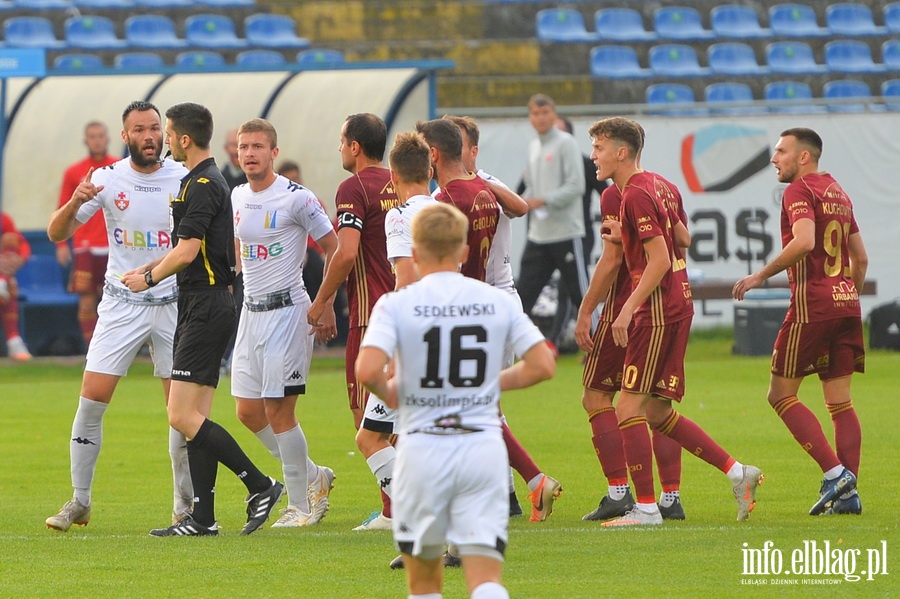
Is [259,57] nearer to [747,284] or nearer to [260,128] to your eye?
[260,128]

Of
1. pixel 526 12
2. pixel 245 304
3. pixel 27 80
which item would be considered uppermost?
pixel 526 12

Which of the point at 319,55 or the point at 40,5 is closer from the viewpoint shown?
the point at 319,55

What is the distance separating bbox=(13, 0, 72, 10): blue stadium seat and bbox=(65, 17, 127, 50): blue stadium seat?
0.46 metres

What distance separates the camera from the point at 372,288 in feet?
26.0

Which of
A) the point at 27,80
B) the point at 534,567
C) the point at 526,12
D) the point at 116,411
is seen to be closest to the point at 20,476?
the point at 116,411

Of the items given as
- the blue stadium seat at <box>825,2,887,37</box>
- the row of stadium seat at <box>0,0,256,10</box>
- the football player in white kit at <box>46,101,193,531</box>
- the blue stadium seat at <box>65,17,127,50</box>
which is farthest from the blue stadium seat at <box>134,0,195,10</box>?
the football player in white kit at <box>46,101,193,531</box>

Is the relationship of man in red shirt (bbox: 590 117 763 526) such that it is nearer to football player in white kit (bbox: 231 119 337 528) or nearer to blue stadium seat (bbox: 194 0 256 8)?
football player in white kit (bbox: 231 119 337 528)

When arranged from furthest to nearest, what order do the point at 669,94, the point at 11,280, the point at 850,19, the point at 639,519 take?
the point at 850,19, the point at 669,94, the point at 11,280, the point at 639,519

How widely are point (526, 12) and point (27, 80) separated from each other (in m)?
9.78

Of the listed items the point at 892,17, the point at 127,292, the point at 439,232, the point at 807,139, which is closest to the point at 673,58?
the point at 892,17

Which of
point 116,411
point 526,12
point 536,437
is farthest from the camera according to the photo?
point 526,12

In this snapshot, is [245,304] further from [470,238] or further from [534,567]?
[534,567]

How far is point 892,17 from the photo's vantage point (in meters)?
25.9

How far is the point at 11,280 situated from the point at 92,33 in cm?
911
